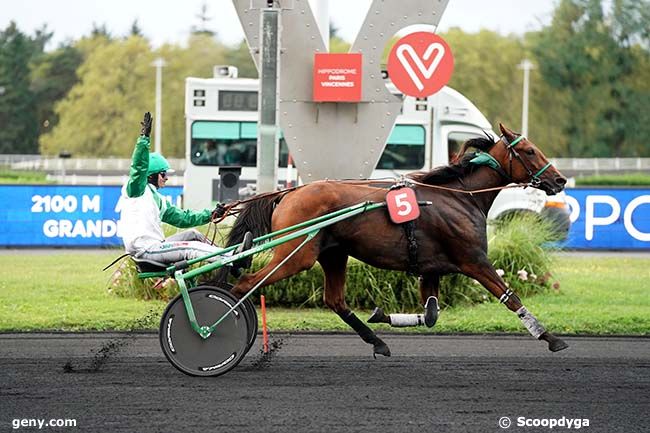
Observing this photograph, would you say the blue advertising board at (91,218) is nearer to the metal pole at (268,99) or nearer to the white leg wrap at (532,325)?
the metal pole at (268,99)

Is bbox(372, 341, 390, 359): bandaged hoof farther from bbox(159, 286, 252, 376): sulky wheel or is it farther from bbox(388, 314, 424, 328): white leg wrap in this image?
bbox(159, 286, 252, 376): sulky wheel

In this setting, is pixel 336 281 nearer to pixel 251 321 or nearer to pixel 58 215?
pixel 251 321

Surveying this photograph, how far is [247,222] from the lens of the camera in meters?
8.42

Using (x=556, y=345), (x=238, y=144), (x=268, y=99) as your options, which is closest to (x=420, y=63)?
(x=268, y=99)

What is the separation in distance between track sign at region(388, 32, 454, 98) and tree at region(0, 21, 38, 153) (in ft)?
197

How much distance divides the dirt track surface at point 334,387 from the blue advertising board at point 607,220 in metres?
10.2

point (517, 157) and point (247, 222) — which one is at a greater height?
Answer: point (517, 157)

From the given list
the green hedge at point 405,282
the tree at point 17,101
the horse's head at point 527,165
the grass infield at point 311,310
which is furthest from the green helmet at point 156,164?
the tree at point 17,101

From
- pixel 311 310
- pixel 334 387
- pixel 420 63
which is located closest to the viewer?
pixel 334 387

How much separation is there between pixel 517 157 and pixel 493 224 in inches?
182

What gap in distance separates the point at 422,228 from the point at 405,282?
3313 mm

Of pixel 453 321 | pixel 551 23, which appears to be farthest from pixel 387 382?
pixel 551 23

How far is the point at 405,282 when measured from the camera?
11.5 meters

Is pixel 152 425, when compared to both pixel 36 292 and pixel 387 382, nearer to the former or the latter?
pixel 387 382
